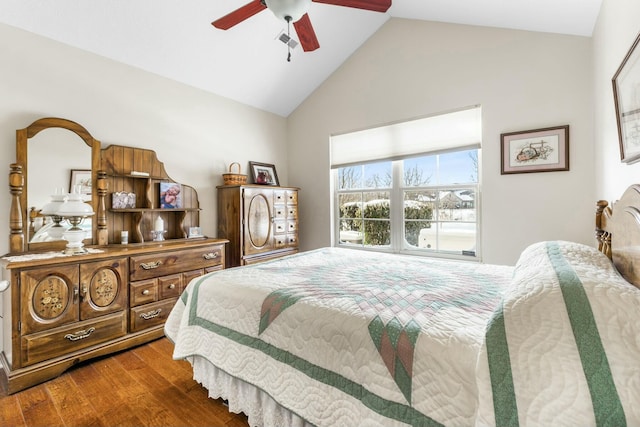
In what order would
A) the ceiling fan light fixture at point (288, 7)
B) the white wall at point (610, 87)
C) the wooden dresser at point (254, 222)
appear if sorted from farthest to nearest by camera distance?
the wooden dresser at point (254, 222) < the ceiling fan light fixture at point (288, 7) < the white wall at point (610, 87)

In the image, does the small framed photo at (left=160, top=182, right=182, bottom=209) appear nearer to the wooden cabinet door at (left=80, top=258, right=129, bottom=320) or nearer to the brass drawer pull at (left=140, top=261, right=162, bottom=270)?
the brass drawer pull at (left=140, top=261, right=162, bottom=270)

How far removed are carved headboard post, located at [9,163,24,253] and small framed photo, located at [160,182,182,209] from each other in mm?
1053

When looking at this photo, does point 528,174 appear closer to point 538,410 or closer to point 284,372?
point 538,410

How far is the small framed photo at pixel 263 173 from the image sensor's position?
3.98m

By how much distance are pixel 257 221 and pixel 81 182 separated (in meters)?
1.69

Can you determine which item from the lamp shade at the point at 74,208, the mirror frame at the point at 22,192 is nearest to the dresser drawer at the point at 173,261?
the lamp shade at the point at 74,208

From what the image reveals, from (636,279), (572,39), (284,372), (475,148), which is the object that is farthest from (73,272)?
(572,39)

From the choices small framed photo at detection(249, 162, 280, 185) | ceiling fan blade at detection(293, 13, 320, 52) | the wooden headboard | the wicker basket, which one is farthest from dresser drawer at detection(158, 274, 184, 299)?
the wooden headboard

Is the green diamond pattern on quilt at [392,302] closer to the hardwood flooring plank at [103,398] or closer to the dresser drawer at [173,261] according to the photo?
the hardwood flooring plank at [103,398]

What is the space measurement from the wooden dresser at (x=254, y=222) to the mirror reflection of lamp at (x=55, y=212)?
1496 mm

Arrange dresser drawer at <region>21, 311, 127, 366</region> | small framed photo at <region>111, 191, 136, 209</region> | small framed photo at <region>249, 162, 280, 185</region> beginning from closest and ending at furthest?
dresser drawer at <region>21, 311, 127, 366</region>, small framed photo at <region>111, 191, 136, 209</region>, small framed photo at <region>249, 162, 280, 185</region>

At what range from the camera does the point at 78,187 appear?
2.48 meters

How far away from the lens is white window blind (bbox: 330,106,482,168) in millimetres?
3062

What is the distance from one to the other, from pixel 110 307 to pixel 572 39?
4379 mm
